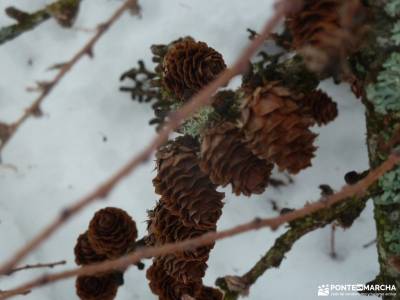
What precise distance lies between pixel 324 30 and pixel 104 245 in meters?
0.69

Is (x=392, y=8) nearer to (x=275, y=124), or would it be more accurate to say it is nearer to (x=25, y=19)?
(x=275, y=124)

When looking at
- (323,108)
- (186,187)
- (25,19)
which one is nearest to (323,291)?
(323,108)

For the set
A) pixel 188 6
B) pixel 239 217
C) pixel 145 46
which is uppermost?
pixel 188 6

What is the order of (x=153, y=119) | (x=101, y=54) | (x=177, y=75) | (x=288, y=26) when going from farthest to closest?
(x=101, y=54)
(x=153, y=119)
(x=177, y=75)
(x=288, y=26)

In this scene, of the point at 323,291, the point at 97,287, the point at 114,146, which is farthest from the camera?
the point at 114,146

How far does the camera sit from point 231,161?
2.47 ft

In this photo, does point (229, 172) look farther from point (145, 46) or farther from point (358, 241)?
point (145, 46)

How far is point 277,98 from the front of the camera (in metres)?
0.71

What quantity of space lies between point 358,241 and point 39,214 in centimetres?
91

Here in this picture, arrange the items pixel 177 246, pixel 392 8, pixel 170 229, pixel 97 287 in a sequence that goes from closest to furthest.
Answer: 1. pixel 177 246
2. pixel 392 8
3. pixel 170 229
4. pixel 97 287

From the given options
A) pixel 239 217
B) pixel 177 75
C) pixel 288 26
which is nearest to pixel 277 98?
pixel 288 26

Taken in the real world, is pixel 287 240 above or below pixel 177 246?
above

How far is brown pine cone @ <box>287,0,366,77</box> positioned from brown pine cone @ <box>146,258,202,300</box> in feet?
1.83

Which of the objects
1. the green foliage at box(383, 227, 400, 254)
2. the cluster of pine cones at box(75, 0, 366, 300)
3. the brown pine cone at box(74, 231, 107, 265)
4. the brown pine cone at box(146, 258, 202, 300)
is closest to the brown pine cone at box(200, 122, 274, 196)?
the cluster of pine cones at box(75, 0, 366, 300)
